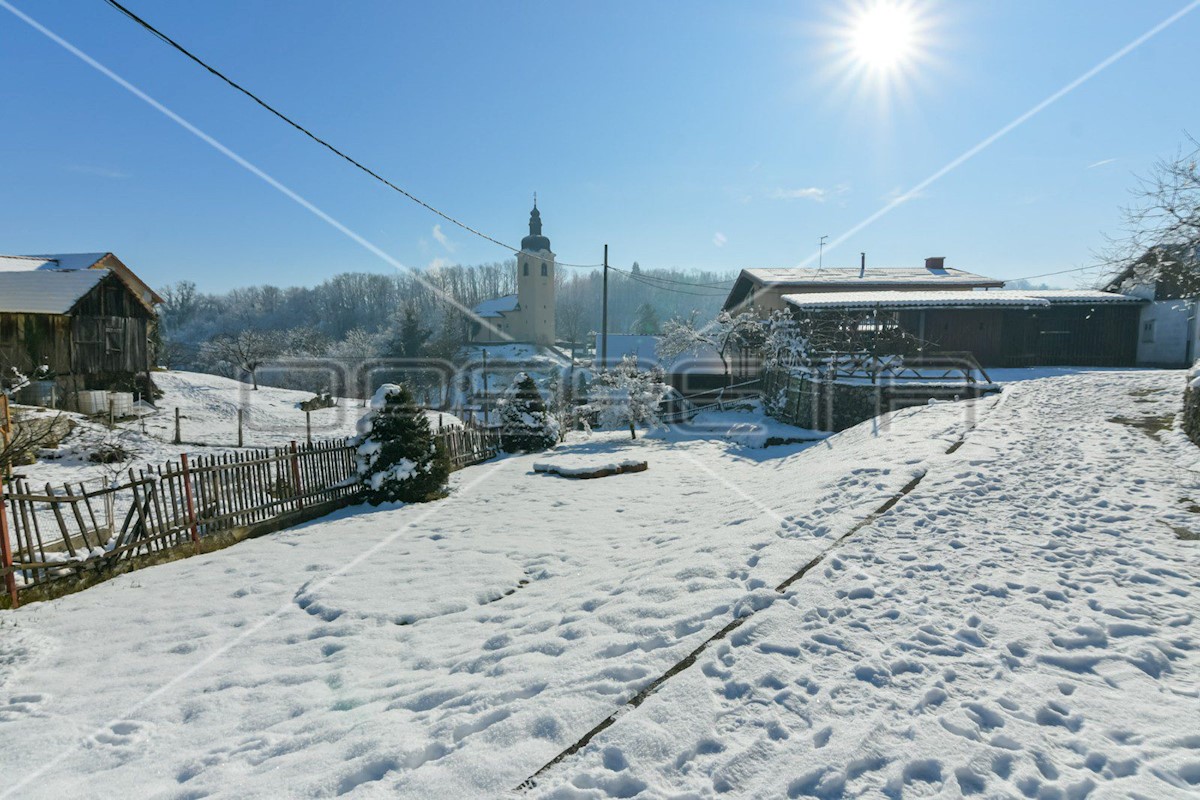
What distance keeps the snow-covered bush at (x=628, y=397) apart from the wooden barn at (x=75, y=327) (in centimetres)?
2241

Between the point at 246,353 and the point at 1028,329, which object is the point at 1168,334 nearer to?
the point at 1028,329

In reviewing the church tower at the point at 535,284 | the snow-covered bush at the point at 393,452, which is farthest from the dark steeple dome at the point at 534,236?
the snow-covered bush at the point at 393,452

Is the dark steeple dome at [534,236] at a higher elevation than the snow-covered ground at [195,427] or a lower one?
higher

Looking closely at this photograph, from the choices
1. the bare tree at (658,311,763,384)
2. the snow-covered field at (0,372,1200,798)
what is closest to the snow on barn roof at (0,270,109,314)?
the snow-covered field at (0,372,1200,798)

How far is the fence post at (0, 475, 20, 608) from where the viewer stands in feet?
19.7

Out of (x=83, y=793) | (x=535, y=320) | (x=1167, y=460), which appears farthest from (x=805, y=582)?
(x=535, y=320)

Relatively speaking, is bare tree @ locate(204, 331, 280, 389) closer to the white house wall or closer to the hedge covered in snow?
the hedge covered in snow

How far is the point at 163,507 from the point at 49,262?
32.0m

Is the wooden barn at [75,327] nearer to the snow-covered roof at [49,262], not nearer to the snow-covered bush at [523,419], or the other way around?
the snow-covered roof at [49,262]

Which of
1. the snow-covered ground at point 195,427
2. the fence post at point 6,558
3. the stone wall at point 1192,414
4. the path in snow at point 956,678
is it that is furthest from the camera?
the snow-covered ground at point 195,427

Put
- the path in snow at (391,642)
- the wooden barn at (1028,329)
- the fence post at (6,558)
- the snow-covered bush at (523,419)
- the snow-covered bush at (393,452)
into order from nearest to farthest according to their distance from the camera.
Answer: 1. the path in snow at (391,642)
2. the fence post at (6,558)
3. the snow-covered bush at (393,452)
4. the snow-covered bush at (523,419)
5. the wooden barn at (1028,329)

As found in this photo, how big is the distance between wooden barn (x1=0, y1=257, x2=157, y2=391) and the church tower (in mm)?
45497

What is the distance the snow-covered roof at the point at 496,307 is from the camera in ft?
227

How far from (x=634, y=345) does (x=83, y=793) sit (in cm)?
4047
